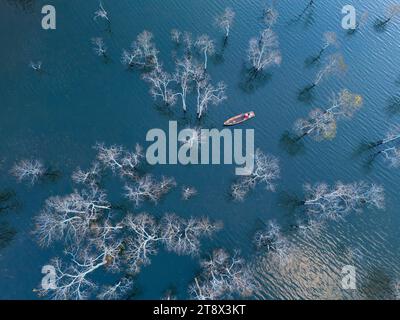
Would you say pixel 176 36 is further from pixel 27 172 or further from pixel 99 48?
pixel 27 172

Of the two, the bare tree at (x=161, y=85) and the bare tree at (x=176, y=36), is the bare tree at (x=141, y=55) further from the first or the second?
the bare tree at (x=176, y=36)

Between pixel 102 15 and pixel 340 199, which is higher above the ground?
pixel 102 15

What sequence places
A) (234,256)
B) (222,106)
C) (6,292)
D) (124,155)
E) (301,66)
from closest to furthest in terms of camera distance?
1. (6,292)
2. (234,256)
3. (124,155)
4. (222,106)
5. (301,66)

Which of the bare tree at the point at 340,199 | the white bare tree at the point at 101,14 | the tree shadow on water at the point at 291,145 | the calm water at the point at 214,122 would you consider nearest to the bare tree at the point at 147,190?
the calm water at the point at 214,122

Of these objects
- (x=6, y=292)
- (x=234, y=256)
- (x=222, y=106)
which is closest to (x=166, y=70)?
(x=222, y=106)

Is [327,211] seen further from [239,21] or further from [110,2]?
[110,2]

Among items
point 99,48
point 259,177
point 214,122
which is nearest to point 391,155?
point 259,177
